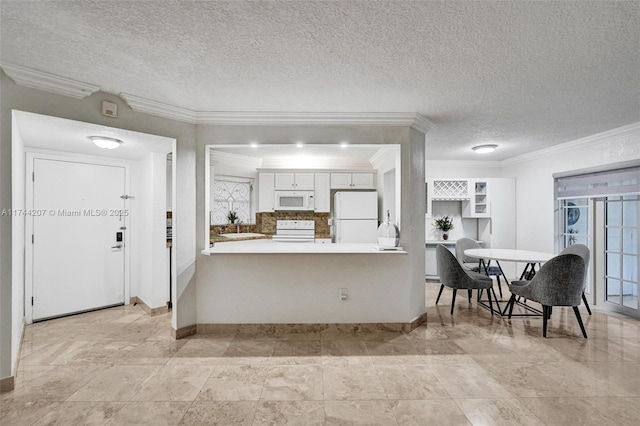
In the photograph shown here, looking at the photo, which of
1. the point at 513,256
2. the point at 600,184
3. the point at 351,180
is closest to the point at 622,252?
the point at 600,184

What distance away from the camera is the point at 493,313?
3.87 m

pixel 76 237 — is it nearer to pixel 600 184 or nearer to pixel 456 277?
pixel 456 277

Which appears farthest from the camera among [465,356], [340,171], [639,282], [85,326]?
[340,171]

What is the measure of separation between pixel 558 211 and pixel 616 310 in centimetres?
154

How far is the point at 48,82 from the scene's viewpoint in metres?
2.35

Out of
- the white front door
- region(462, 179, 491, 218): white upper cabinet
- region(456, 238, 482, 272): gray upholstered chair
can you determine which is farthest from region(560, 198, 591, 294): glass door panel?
the white front door

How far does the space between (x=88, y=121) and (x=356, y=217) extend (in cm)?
383

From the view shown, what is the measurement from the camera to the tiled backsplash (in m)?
5.86

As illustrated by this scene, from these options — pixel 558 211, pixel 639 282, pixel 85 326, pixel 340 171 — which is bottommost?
pixel 85 326

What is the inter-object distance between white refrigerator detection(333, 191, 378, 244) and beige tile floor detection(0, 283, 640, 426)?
6.79 feet

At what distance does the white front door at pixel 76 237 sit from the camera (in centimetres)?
365

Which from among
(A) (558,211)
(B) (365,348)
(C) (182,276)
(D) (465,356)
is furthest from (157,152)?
(A) (558,211)

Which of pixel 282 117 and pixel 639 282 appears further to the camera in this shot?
pixel 639 282

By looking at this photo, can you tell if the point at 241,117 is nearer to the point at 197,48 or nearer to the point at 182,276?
the point at 197,48
